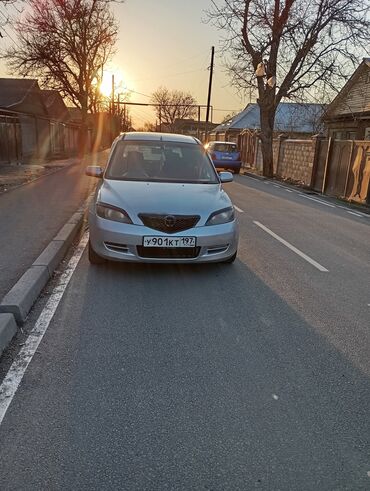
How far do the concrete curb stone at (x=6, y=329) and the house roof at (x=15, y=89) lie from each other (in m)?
32.2

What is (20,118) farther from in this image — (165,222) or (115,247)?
(165,222)

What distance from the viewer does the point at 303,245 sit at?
298 inches

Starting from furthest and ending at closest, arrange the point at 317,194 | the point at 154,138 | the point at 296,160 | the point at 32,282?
the point at 296,160
the point at 317,194
the point at 154,138
the point at 32,282

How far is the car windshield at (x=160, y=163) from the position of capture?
616 centimetres

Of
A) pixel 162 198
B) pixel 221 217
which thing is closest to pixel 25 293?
pixel 162 198

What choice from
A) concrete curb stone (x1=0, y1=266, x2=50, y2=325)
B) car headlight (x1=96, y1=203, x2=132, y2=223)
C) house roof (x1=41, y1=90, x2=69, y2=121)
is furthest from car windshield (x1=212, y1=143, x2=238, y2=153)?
concrete curb stone (x1=0, y1=266, x2=50, y2=325)

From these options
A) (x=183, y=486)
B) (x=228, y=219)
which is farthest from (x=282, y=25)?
(x=183, y=486)

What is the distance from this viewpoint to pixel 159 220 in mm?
4969

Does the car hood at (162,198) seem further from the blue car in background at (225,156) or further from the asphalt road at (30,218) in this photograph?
the blue car in background at (225,156)

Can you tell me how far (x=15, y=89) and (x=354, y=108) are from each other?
25.7m

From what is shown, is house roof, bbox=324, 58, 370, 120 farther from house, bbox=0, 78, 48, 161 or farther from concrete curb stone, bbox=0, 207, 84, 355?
concrete curb stone, bbox=0, 207, 84, 355

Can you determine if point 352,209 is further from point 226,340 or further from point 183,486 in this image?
point 183,486

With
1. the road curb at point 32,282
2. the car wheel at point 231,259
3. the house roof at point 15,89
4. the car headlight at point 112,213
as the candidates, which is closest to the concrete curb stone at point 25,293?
the road curb at point 32,282

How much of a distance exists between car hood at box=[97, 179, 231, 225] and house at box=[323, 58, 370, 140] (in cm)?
2057
